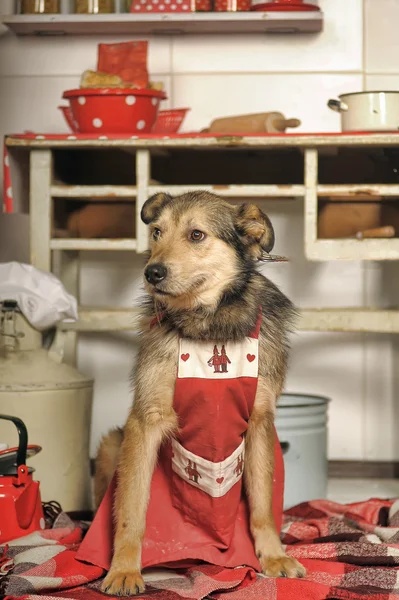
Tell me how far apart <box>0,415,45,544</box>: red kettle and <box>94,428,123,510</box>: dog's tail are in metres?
0.19

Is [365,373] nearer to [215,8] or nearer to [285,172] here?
Result: [285,172]

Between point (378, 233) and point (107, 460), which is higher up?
point (378, 233)

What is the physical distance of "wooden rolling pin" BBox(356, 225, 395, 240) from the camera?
287 centimetres

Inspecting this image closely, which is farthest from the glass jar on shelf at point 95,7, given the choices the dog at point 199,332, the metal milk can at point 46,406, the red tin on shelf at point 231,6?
the dog at point 199,332

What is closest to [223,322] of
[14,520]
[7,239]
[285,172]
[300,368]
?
[14,520]

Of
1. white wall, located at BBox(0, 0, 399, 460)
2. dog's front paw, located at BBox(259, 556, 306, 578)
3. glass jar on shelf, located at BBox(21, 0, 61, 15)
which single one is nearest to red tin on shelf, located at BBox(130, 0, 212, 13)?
white wall, located at BBox(0, 0, 399, 460)

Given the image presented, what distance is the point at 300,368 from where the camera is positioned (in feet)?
12.0

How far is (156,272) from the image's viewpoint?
1.93m

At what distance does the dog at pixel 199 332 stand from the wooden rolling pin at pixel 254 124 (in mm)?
921

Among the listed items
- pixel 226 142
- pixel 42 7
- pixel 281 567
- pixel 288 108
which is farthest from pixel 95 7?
pixel 281 567

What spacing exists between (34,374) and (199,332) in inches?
38.1

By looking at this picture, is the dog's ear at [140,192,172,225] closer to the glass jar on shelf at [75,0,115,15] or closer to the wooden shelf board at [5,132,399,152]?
the wooden shelf board at [5,132,399,152]

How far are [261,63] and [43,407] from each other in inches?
70.7

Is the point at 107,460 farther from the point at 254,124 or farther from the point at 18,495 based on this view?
the point at 254,124
